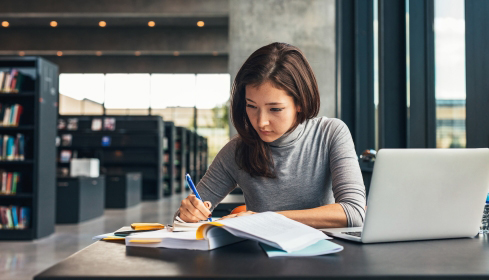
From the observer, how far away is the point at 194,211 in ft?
4.24

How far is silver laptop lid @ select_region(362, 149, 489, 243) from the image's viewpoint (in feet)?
A: 3.24

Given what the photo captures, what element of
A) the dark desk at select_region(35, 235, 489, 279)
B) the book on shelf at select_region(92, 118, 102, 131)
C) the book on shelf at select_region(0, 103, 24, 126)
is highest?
the book on shelf at select_region(92, 118, 102, 131)

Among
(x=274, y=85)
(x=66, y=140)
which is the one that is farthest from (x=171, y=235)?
(x=66, y=140)

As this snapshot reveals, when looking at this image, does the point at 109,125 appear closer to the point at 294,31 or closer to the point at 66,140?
the point at 66,140

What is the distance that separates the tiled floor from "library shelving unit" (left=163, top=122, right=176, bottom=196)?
3.89 metres

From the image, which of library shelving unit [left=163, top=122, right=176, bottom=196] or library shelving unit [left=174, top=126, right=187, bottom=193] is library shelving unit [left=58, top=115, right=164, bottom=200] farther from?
library shelving unit [left=174, top=126, right=187, bottom=193]

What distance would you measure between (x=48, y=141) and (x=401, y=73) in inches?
161

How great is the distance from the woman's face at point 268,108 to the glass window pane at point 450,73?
1.13 metres

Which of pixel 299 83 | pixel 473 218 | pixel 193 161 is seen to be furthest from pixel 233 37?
pixel 193 161

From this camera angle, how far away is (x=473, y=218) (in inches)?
43.0

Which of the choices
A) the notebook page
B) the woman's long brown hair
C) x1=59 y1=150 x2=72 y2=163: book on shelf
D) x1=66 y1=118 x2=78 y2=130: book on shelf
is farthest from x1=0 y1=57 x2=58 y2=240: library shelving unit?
x1=66 y1=118 x2=78 y2=130: book on shelf

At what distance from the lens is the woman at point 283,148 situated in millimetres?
1469

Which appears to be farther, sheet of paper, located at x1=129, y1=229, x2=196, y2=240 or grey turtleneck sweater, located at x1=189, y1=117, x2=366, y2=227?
grey turtleneck sweater, located at x1=189, y1=117, x2=366, y2=227

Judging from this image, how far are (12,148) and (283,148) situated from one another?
4464mm
